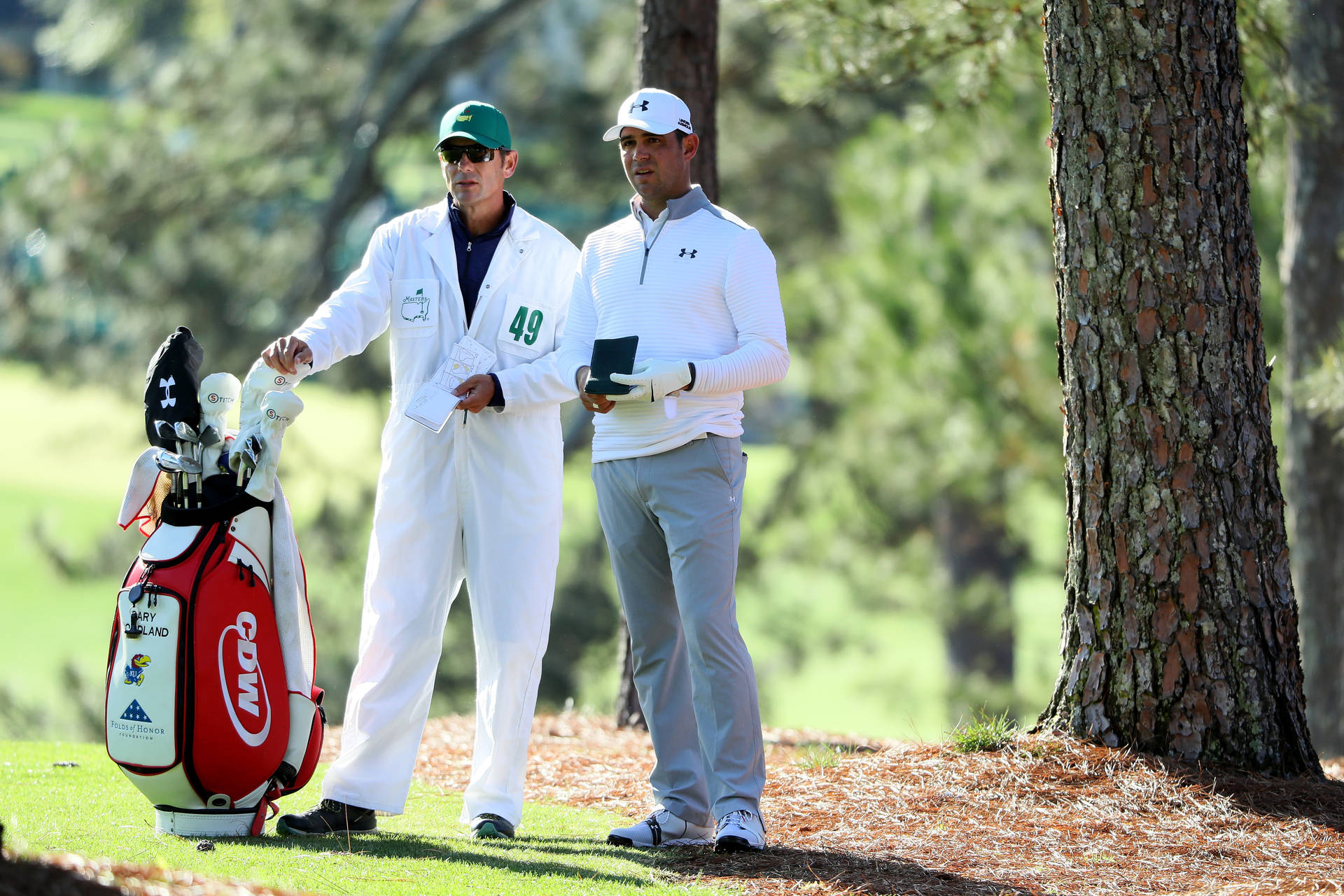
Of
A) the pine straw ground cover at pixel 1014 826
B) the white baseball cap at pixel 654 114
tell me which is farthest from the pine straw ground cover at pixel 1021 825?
the white baseball cap at pixel 654 114

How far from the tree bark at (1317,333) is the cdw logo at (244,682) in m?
6.37

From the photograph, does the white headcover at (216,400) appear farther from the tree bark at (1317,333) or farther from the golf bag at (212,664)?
the tree bark at (1317,333)

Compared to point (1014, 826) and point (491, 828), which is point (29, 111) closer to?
point (491, 828)

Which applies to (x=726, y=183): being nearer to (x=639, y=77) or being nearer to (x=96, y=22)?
(x=96, y=22)

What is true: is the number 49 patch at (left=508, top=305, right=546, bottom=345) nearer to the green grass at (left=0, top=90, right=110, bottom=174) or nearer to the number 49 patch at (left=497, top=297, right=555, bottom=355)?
the number 49 patch at (left=497, top=297, right=555, bottom=355)

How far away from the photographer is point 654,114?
12.8 ft

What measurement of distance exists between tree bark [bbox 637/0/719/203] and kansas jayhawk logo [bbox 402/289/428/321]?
2.52 metres

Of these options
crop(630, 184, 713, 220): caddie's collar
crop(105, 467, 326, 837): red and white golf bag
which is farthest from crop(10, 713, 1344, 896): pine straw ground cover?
crop(630, 184, 713, 220): caddie's collar

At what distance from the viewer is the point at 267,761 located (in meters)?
3.77

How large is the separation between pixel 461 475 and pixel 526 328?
49 cm

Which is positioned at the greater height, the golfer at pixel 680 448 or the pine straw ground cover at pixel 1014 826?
the golfer at pixel 680 448

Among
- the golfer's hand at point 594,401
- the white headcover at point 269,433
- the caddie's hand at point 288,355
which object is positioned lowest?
the white headcover at point 269,433

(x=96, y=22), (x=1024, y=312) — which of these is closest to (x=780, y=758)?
(x=1024, y=312)

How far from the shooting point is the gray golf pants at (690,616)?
380 centimetres
